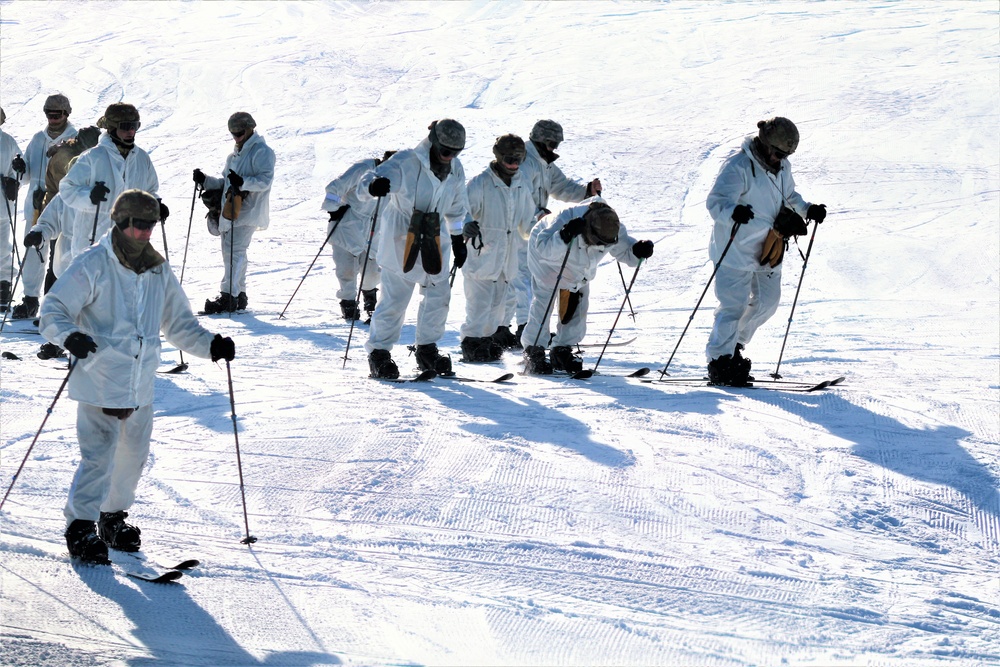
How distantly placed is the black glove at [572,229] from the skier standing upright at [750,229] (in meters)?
0.94

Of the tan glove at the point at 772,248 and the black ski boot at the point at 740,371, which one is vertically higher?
the tan glove at the point at 772,248

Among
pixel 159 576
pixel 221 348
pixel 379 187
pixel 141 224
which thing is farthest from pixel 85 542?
pixel 379 187

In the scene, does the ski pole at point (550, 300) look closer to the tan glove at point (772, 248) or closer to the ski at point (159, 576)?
the tan glove at point (772, 248)

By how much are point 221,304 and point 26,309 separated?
5.91ft

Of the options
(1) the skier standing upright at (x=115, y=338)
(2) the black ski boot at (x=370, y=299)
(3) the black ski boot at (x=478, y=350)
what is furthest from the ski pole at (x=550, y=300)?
(1) the skier standing upright at (x=115, y=338)

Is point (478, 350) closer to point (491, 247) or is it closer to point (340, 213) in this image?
point (491, 247)

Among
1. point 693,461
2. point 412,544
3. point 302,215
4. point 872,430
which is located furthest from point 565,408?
point 302,215

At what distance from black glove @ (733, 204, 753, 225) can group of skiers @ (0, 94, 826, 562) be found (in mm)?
14

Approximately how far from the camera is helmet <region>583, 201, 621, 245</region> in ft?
29.3

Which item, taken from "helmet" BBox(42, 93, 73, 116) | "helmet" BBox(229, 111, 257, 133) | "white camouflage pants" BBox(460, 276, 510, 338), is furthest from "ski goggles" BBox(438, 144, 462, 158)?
"helmet" BBox(42, 93, 73, 116)

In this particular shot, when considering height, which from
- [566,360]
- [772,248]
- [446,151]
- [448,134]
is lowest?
[566,360]

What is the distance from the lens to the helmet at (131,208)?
505cm

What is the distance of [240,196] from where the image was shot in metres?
11.7

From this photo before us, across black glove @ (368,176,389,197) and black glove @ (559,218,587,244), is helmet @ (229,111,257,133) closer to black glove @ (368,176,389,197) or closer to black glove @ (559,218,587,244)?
black glove @ (368,176,389,197)
